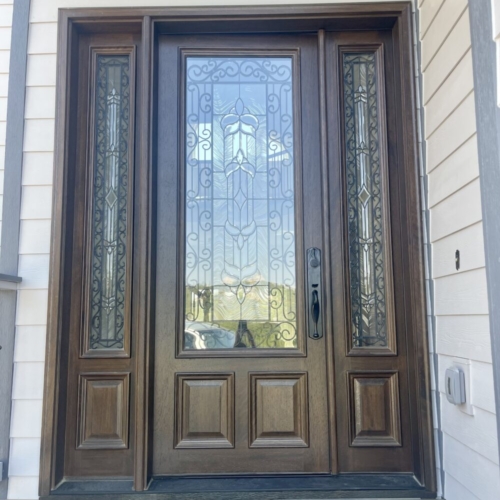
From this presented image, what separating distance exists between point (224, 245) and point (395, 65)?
1.16m

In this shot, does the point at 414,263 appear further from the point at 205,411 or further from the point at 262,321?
the point at 205,411

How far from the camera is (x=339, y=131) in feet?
7.27

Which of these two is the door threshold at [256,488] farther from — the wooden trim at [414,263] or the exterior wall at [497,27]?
the exterior wall at [497,27]

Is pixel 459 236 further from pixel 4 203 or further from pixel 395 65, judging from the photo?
pixel 4 203

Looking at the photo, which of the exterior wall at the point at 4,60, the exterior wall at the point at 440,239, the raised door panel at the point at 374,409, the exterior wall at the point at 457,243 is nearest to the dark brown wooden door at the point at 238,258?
the raised door panel at the point at 374,409

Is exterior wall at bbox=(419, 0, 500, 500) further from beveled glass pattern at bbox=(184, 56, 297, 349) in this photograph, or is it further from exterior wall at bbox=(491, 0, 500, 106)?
beveled glass pattern at bbox=(184, 56, 297, 349)

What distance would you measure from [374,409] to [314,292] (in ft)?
1.87

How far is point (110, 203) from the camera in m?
2.22

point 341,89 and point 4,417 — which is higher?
point 341,89

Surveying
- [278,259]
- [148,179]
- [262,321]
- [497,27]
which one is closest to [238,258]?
[278,259]

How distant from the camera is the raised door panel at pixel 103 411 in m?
2.09

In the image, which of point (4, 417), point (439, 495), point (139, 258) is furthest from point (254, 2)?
point (439, 495)

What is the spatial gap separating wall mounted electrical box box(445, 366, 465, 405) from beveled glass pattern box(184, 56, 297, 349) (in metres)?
0.65

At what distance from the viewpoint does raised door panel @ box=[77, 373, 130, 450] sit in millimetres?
2092
